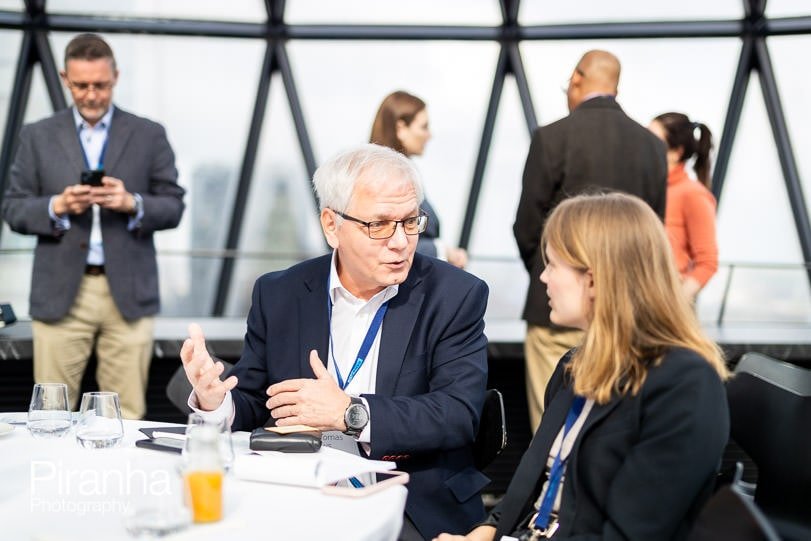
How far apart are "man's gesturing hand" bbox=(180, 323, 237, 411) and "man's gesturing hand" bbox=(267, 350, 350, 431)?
12 centimetres

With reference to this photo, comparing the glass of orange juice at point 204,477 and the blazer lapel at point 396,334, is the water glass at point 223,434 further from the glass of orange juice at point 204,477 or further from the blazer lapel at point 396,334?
the blazer lapel at point 396,334

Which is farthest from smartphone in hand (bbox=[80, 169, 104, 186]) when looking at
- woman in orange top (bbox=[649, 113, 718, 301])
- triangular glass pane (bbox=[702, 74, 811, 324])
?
triangular glass pane (bbox=[702, 74, 811, 324])

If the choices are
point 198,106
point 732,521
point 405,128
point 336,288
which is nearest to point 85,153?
point 405,128

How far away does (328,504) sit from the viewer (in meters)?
1.69

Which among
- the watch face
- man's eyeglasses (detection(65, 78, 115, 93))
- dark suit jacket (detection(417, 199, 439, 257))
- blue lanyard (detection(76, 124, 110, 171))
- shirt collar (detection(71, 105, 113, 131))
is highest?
man's eyeglasses (detection(65, 78, 115, 93))

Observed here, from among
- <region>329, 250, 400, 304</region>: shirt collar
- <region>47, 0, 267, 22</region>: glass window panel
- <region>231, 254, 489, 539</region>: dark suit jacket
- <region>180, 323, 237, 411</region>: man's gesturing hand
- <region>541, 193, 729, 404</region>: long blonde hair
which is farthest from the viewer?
<region>47, 0, 267, 22</region>: glass window panel

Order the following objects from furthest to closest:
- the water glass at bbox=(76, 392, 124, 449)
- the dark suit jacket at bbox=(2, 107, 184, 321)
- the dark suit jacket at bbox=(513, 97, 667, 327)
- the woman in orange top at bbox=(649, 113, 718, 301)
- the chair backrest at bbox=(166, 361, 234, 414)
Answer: the woman in orange top at bbox=(649, 113, 718, 301) < the dark suit jacket at bbox=(2, 107, 184, 321) < the dark suit jacket at bbox=(513, 97, 667, 327) < the chair backrest at bbox=(166, 361, 234, 414) < the water glass at bbox=(76, 392, 124, 449)

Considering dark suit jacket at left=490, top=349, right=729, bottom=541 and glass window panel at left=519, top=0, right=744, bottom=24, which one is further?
glass window panel at left=519, top=0, right=744, bottom=24

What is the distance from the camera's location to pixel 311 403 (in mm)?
2119

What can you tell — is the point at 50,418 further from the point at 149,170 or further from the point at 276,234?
the point at 276,234

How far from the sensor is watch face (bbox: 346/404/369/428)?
7.02 feet

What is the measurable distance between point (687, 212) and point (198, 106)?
452cm

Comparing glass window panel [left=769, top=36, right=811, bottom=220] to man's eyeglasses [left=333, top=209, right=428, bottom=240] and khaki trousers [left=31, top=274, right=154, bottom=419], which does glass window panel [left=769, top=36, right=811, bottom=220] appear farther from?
man's eyeglasses [left=333, top=209, right=428, bottom=240]

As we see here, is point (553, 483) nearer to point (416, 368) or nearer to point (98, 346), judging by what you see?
point (416, 368)
